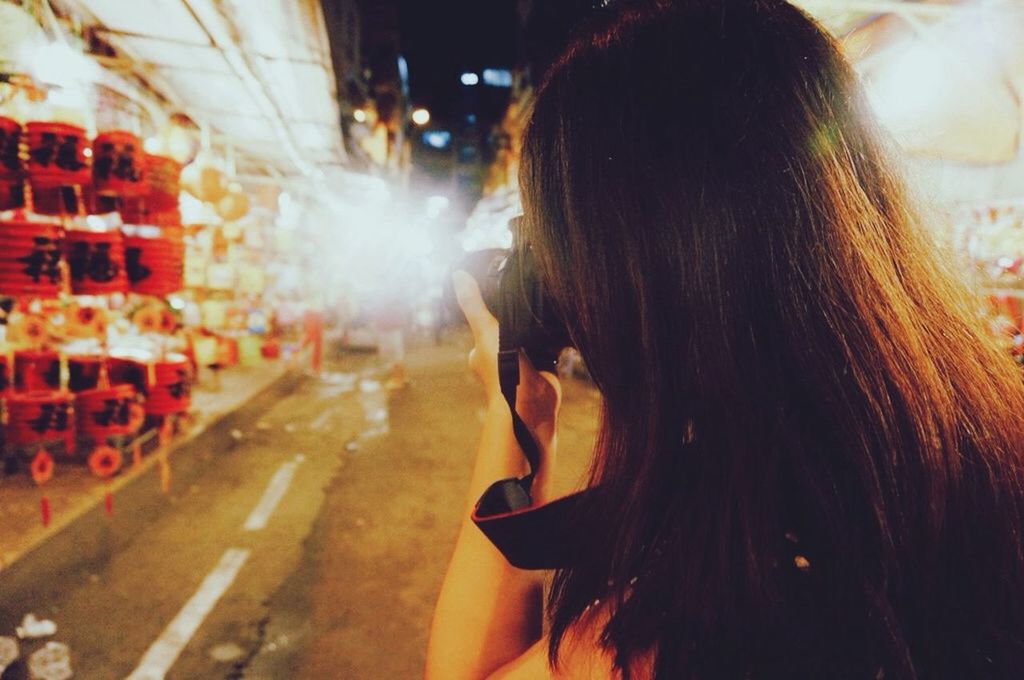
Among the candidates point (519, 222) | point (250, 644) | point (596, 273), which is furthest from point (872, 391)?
point (250, 644)

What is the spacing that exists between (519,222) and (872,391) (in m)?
0.53

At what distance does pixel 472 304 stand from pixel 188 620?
3.34 m

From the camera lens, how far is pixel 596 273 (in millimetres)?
728

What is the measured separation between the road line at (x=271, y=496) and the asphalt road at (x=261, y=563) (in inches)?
0.8

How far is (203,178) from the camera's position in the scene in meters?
4.84

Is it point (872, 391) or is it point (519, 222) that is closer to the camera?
point (872, 391)

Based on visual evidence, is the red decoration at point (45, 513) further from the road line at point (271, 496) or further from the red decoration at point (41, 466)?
the road line at point (271, 496)

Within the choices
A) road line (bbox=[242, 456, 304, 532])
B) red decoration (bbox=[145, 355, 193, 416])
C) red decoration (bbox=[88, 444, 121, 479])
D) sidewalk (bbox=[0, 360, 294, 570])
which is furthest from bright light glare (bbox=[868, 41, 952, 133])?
sidewalk (bbox=[0, 360, 294, 570])

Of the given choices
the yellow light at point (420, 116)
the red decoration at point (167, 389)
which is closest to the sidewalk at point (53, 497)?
the red decoration at point (167, 389)

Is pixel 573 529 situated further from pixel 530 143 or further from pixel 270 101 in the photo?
pixel 270 101

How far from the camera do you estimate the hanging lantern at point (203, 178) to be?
4.85 metres

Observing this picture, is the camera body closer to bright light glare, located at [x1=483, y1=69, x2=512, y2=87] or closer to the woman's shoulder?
the woman's shoulder

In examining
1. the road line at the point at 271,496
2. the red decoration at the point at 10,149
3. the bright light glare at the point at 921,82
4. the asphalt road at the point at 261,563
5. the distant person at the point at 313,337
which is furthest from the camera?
the distant person at the point at 313,337

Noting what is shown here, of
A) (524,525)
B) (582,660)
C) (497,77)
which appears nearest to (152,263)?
(524,525)
